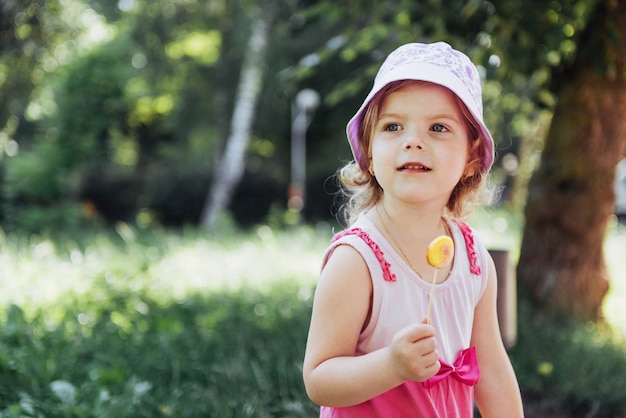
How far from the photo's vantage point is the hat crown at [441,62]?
1.64 m

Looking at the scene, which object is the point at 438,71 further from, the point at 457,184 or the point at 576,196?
the point at 576,196

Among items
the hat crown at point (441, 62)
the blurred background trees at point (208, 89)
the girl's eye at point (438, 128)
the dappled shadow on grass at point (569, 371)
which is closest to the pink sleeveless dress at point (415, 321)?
the girl's eye at point (438, 128)

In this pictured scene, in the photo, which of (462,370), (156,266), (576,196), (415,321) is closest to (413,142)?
(415,321)

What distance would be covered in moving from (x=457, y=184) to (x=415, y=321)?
1.48ft

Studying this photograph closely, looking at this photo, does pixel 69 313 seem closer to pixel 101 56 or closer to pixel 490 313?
pixel 490 313

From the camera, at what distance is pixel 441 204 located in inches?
69.4

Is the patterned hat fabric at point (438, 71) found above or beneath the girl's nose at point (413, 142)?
above

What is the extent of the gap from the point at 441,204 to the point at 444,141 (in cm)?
18

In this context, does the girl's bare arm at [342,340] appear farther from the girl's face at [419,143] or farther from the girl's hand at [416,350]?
the girl's face at [419,143]

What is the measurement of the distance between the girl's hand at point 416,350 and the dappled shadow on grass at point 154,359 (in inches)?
68.7

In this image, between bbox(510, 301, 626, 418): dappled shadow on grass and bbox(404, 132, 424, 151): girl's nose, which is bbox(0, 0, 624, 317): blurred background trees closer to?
bbox(510, 301, 626, 418): dappled shadow on grass

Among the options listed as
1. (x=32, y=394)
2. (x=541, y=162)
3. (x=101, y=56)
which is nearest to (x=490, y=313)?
(x=32, y=394)

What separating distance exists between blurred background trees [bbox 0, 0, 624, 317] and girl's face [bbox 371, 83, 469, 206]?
120 centimetres

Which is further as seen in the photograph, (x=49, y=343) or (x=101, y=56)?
(x=101, y=56)
